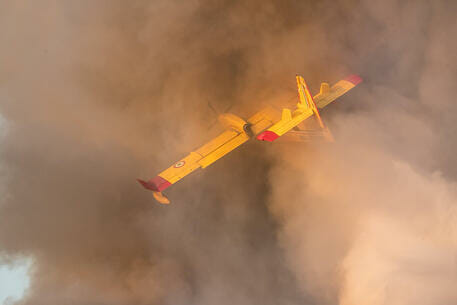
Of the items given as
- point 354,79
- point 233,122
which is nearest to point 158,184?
point 233,122

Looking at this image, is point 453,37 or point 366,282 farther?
point 453,37

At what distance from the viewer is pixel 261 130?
32.7 ft

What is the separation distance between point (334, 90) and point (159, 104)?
4047 mm

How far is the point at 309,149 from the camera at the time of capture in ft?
34.1

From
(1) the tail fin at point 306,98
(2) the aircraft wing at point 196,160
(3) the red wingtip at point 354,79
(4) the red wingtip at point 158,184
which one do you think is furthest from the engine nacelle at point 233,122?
(3) the red wingtip at point 354,79

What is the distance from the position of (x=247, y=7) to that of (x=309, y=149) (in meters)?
3.60

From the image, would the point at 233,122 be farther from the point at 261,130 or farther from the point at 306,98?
the point at 306,98

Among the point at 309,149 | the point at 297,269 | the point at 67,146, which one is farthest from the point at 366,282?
the point at 67,146

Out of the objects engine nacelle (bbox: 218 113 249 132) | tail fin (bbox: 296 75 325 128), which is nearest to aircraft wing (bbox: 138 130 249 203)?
engine nacelle (bbox: 218 113 249 132)

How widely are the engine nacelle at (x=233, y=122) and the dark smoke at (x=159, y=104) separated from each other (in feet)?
1.39

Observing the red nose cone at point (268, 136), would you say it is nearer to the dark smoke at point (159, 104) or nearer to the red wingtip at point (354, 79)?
the dark smoke at point (159, 104)

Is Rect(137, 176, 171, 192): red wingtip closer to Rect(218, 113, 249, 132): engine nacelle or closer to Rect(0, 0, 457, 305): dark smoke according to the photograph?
Rect(0, 0, 457, 305): dark smoke

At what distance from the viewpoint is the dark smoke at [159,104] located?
10477 millimetres

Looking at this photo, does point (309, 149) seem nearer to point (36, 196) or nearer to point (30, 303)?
point (36, 196)
